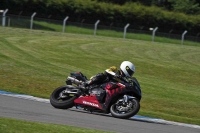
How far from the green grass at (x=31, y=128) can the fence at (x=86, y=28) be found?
103 ft

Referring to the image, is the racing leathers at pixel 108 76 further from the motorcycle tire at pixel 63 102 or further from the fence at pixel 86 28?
the fence at pixel 86 28

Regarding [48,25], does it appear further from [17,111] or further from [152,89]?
[17,111]


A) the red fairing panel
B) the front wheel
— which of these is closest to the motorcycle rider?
the red fairing panel

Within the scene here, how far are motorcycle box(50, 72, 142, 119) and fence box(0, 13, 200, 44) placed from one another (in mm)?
27974

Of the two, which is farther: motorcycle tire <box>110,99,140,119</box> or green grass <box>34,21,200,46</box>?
green grass <box>34,21,200,46</box>

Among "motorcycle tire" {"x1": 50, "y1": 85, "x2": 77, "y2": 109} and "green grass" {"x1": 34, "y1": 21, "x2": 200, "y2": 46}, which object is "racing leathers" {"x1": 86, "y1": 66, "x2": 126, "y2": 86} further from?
"green grass" {"x1": 34, "y1": 21, "x2": 200, "y2": 46}

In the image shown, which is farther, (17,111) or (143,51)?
(143,51)

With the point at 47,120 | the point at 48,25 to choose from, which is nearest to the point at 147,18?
the point at 48,25

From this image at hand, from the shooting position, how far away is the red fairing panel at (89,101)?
13.2m

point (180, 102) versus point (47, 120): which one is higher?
point (47, 120)

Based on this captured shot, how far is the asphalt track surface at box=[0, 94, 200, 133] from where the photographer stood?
11023 millimetres

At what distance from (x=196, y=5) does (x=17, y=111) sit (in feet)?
190

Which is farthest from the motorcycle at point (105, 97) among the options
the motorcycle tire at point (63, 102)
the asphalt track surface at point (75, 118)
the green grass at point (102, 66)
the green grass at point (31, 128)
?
the green grass at point (31, 128)

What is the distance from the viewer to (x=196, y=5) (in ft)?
222
